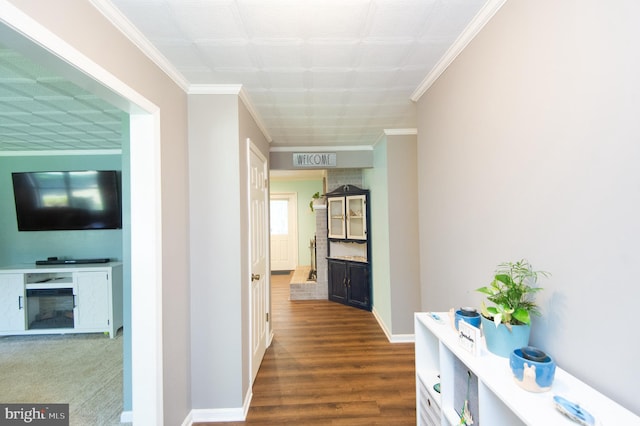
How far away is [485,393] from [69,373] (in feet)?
11.3

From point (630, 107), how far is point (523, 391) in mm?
850

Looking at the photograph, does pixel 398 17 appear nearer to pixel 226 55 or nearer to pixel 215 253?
pixel 226 55

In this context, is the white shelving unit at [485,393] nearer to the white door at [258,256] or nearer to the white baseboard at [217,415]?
the white baseboard at [217,415]

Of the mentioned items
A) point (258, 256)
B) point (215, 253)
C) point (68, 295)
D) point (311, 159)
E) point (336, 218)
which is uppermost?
point (311, 159)

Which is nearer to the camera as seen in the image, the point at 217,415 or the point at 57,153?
the point at 217,415

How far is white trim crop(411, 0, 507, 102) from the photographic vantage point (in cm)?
122

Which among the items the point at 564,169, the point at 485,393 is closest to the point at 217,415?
the point at 485,393

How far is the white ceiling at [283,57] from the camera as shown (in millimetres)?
1245

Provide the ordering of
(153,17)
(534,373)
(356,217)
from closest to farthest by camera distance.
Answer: (534,373)
(153,17)
(356,217)

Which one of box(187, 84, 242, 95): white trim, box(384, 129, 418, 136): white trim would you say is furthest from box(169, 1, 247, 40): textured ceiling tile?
box(384, 129, 418, 136): white trim

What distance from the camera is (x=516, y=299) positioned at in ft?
3.23

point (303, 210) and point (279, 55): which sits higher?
point (279, 55)

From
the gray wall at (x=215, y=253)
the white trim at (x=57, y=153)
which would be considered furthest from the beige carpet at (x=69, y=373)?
the white trim at (x=57, y=153)

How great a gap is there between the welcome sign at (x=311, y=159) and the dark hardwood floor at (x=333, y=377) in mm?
2155
